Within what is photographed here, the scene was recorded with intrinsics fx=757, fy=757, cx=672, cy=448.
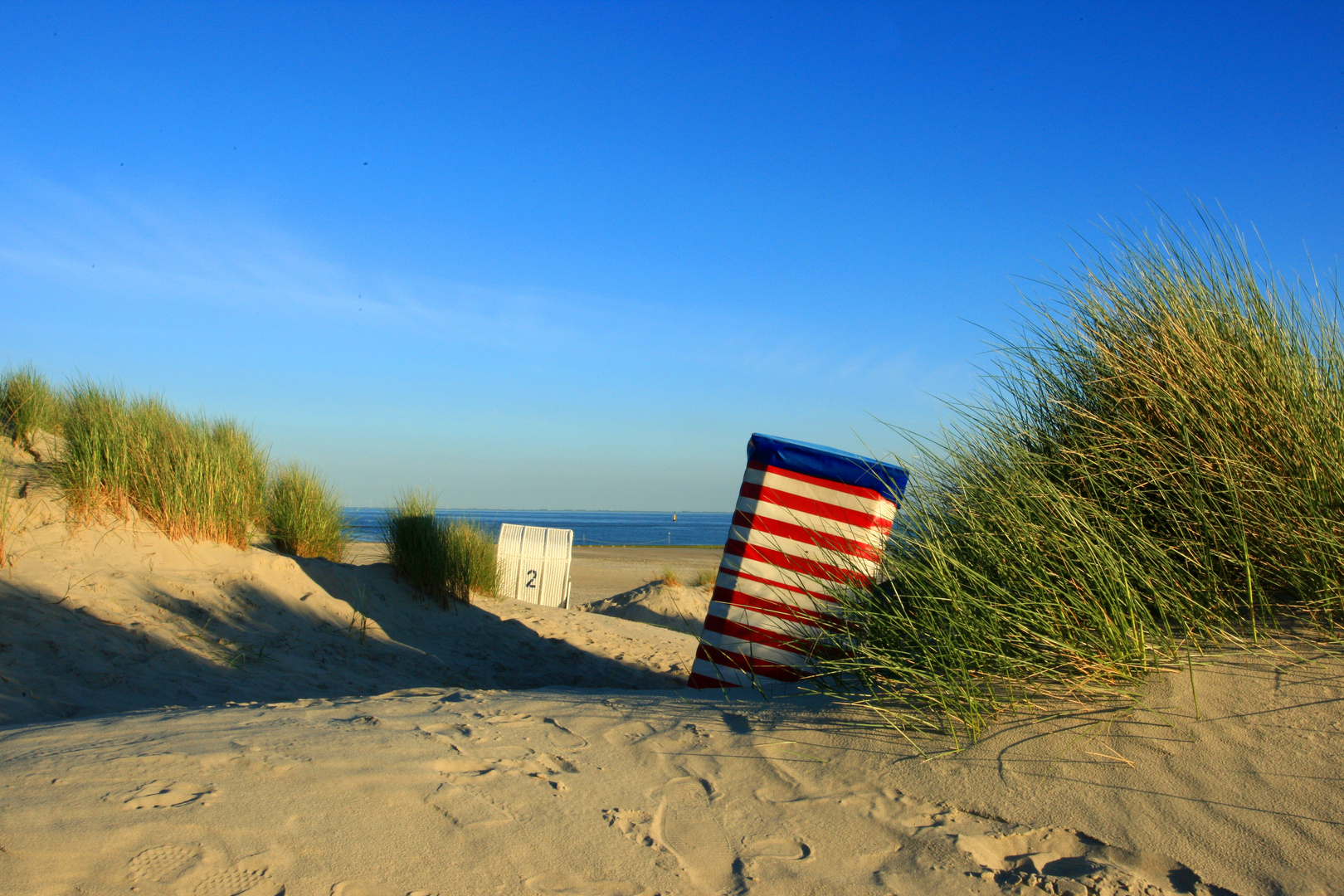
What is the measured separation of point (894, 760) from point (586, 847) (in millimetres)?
997

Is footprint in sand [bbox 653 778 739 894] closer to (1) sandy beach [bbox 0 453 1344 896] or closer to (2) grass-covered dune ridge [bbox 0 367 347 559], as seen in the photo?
(1) sandy beach [bbox 0 453 1344 896]

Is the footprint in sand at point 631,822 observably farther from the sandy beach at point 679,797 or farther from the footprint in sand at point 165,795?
the footprint in sand at point 165,795

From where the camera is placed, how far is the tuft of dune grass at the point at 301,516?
7719 millimetres

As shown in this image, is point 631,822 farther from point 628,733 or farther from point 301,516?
point 301,516

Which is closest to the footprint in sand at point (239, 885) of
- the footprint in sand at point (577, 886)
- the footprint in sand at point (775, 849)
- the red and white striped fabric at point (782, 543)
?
the footprint in sand at point (577, 886)

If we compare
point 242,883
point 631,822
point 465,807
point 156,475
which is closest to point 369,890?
point 242,883

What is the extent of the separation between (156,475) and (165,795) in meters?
5.02

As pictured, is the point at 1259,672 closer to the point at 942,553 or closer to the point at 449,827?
the point at 942,553

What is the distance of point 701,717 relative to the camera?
2.91 metres

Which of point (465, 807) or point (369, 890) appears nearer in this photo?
point (369, 890)

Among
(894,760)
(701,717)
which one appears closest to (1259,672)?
(894,760)

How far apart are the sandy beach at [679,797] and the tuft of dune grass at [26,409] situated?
205 inches

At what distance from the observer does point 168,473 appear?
6320 mm

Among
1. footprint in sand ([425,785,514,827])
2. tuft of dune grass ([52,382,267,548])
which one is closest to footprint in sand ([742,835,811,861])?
footprint in sand ([425,785,514,827])
